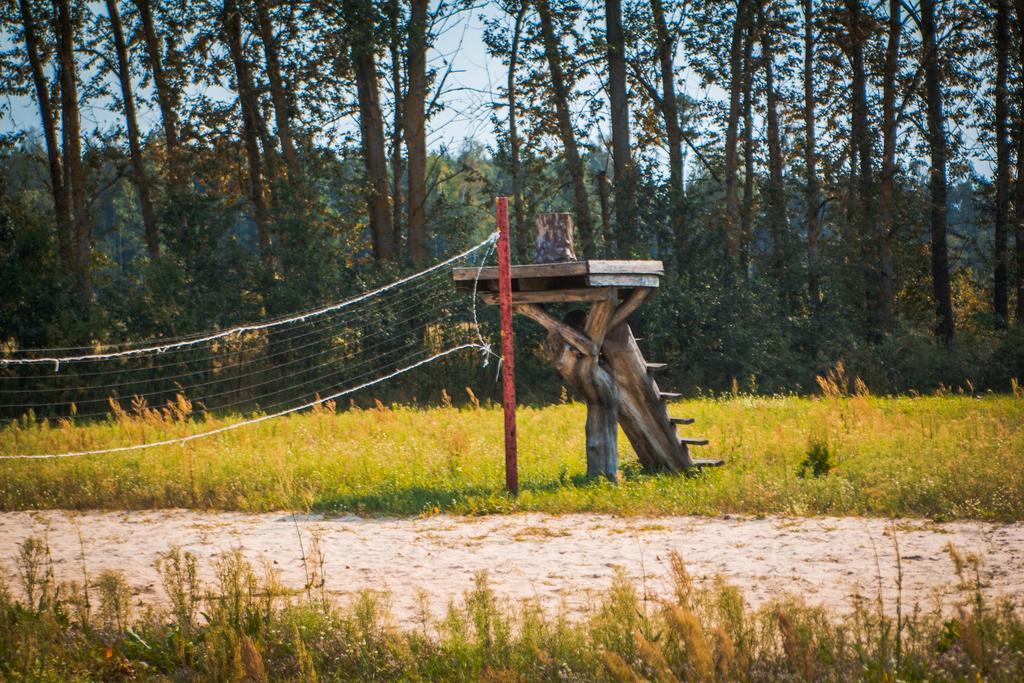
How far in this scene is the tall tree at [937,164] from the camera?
25.8m

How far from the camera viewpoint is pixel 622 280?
1023cm

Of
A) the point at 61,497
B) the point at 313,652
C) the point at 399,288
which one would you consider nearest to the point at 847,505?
the point at 313,652

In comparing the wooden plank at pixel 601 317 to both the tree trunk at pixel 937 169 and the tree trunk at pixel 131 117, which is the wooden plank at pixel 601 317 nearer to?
the tree trunk at pixel 937 169

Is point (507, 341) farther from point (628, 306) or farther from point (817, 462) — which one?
point (817, 462)

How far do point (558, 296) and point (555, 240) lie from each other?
1.83ft

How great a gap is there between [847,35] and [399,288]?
14.3 m

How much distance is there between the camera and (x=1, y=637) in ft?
18.1

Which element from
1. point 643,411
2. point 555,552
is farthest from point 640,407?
point 555,552

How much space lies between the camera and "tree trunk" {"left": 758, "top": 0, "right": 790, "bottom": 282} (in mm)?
28250

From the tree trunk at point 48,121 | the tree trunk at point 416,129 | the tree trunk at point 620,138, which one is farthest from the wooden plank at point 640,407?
A: the tree trunk at point 48,121

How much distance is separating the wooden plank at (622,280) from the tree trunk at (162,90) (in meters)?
21.5

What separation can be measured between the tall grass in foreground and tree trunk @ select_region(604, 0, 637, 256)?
2009 cm

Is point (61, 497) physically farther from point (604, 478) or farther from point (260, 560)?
point (604, 478)

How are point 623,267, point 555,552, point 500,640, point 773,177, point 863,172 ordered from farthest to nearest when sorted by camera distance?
1. point 773,177
2. point 863,172
3. point 623,267
4. point 555,552
5. point 500,640
